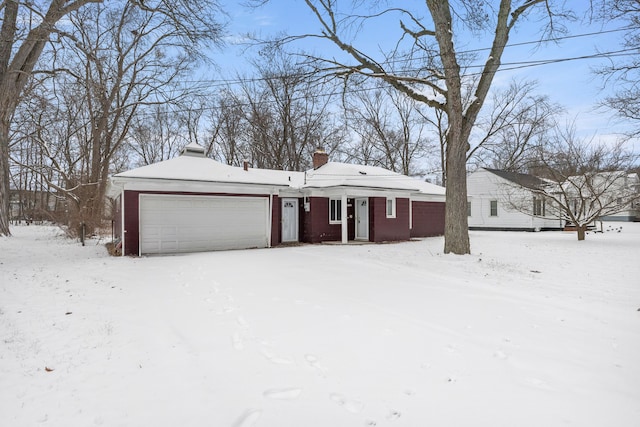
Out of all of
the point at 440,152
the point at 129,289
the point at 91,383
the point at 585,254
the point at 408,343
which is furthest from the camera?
the point at 440,152

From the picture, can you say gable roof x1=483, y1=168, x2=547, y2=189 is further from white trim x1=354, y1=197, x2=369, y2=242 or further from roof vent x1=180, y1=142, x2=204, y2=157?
roof vent x1=180, y1=142, x2=204, y2=157

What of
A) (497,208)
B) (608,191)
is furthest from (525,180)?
(608,191)

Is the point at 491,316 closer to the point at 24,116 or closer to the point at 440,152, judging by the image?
the point at 24,116

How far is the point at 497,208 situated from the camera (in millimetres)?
25500

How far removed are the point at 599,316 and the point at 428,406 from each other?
4052 mm

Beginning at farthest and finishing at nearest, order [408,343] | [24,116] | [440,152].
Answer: [440,152] → [24,116] → [408,343]

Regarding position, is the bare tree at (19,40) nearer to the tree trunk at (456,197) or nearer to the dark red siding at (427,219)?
the tree trunk at (456,197)

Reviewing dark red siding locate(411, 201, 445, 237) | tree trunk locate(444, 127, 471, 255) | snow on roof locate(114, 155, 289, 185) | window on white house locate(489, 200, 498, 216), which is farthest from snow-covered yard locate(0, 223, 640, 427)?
window on white house locate(489, 200, 498, 216)

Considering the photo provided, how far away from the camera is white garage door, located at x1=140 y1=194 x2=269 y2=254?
1209cm

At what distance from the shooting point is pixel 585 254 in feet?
41.0

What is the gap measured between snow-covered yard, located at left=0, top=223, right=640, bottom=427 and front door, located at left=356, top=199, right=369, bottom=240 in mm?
9284

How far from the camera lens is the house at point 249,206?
11992 millimetres

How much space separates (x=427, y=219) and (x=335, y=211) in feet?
22.3

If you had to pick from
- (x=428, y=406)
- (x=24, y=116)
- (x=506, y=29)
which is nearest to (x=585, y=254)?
(x=506, y=29)
